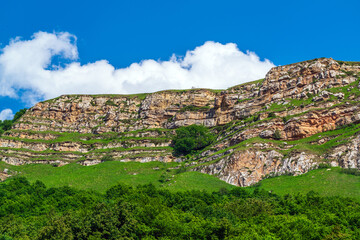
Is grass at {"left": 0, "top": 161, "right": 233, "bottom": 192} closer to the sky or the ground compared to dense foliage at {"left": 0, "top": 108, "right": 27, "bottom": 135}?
closer to the ground

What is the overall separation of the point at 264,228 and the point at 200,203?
26.1 meters

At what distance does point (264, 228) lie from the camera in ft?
163

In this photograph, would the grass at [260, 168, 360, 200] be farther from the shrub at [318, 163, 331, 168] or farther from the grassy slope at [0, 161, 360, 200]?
the shrub at [318, 163, 331, 168]

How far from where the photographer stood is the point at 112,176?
10919 centimetres

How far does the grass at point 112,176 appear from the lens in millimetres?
96812

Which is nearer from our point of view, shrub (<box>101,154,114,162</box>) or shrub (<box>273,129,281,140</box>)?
shrub (<box>273,129,281,140</box>)

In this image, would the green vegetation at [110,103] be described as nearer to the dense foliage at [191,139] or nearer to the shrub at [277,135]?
the dense foliage at [191,139]

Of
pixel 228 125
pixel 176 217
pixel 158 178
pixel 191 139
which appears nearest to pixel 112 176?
pixel 158 178

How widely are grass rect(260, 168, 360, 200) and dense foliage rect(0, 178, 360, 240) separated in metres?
6.31

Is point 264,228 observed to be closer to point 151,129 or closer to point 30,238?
point 30,238

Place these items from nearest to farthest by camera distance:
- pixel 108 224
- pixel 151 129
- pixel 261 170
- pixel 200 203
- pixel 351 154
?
pixel 108 224 < pixel 200 203 < pixel 351 154 < pixel 261 170 < pixel 151 129

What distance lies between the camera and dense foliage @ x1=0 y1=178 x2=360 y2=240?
170ft

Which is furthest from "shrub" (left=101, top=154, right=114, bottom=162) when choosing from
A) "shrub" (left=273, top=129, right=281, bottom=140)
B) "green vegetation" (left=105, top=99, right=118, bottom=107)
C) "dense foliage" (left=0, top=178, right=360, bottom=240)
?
"shrub" (left=273, top=129, right=281, bottom=140)

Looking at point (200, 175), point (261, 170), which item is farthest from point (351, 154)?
point (200, 175)
